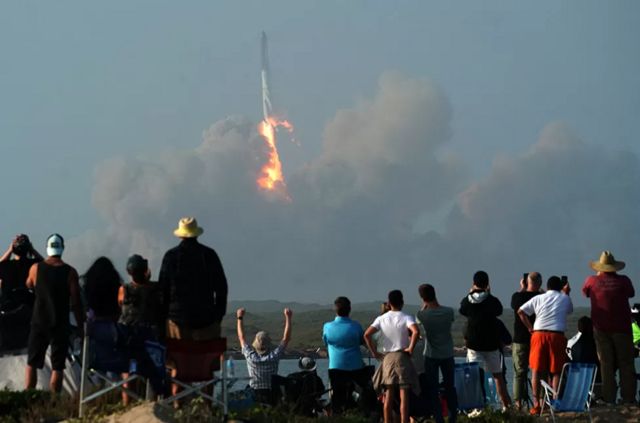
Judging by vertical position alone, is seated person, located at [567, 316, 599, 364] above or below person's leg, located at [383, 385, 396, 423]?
above

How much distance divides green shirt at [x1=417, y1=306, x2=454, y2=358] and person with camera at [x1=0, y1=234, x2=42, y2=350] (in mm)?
4932

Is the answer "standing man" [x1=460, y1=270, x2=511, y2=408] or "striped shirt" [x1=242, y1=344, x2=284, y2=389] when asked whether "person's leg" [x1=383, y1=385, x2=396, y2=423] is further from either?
"standing man" [x1=460, y1=270, x2=511, y2=408]

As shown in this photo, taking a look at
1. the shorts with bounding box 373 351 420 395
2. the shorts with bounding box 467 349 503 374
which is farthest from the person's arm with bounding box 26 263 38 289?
the shorts with bounding box 467 349 503 374

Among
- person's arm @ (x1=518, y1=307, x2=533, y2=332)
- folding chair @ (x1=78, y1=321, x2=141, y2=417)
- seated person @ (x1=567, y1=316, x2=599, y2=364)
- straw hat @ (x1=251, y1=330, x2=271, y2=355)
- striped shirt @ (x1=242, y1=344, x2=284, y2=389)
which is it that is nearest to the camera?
folding chair @ (x1=78, y1=321, x2=141, y2=417)

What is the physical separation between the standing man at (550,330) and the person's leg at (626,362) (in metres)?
1.00

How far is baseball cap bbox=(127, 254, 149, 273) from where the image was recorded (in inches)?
509

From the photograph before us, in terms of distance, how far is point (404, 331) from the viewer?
14.1m

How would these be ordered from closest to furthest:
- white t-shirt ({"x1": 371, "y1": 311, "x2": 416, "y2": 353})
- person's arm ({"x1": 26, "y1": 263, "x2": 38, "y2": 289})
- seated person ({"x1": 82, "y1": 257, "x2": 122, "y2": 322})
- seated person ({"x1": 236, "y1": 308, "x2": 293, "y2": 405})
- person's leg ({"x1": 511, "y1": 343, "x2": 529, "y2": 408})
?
seated person ({"x1": 82, "y1": 257, "x2": 122, "y2": 322})
person's arm ({"x1": 26, "y1": 263, "x2": 38, "y2": 289})
white t-shirt ({"x1": 371, "y1": 311, "x2": 416, "y2": 353})
seated person ({"x1": 236, "y1": 308, "x2": 293, "y2": 405})
person's leg ({"x1": 511, "y1": 343, "x2": 529, "y2": 408})

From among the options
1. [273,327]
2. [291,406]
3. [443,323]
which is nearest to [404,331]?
[443,323]

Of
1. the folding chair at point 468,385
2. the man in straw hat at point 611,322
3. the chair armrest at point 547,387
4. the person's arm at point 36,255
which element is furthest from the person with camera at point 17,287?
the man in straw hat at point 611,322

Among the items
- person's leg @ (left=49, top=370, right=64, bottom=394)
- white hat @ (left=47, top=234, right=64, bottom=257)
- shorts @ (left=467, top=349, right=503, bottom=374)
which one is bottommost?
person's leg @ (left=49, top=370, right=64, bottom=394)

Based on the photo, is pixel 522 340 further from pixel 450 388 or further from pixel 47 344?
pixel 47 344

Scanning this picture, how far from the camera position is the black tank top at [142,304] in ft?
42.0

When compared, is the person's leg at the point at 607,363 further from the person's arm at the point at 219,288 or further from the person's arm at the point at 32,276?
the person's arm at the point at 32,276
